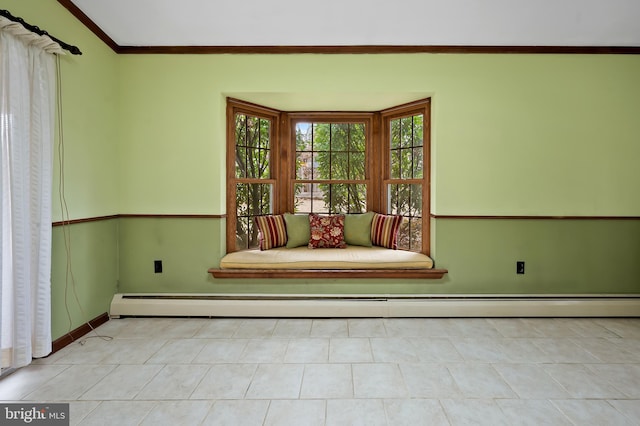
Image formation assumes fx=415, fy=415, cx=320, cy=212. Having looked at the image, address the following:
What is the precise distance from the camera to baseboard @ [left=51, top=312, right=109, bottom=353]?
2.89 m

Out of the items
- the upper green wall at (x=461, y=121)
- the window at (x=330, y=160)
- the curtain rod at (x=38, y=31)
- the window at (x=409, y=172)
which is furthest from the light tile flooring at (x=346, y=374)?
the curtain rod at (x=38, y=31)

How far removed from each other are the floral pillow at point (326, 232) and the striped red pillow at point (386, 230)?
13.1 inches

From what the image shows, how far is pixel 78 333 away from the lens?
10.4ft

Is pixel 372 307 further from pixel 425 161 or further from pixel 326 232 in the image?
pixel 425 161

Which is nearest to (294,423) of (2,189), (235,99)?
(2,189)

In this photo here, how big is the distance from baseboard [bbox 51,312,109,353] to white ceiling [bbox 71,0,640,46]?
238cm

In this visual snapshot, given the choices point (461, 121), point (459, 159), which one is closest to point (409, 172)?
point (459, 159)

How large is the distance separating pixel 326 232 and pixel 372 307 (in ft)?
3.04

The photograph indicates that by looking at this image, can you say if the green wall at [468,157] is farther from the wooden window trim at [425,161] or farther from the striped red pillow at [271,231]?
the striped red pillow at [271,231]

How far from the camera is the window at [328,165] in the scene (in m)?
4.17

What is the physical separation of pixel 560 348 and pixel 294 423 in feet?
6.77

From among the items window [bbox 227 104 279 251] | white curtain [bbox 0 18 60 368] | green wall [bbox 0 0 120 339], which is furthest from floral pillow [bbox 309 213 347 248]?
white curtain [bbox 0 18 60 368]

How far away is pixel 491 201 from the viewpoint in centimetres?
378

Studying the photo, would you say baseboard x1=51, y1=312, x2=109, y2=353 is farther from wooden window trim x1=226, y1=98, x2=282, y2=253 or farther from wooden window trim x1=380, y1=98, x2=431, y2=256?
wooden window trim x1=380, y1=98, x2=431, y2=256
